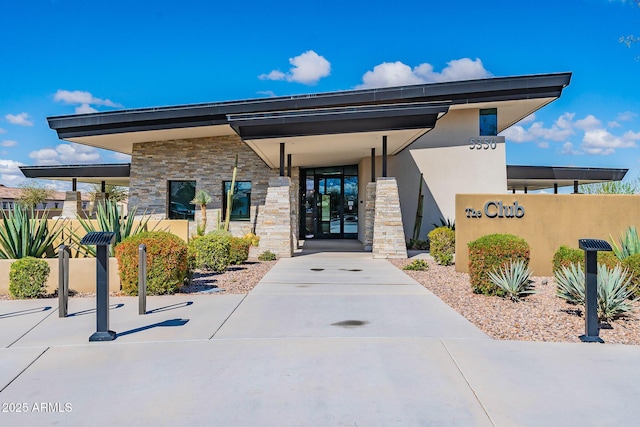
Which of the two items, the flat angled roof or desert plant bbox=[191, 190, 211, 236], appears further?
desert plant bbox=[191, 190, 211, 236]

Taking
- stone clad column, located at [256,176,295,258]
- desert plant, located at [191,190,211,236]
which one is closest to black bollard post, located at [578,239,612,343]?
stone clad column, located at [256,176,295,258]

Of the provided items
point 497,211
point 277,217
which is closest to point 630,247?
point 497,211

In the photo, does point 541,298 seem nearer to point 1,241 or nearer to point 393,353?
point 393,353

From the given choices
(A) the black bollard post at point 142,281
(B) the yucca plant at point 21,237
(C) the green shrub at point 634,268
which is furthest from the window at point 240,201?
(C) the green shrub at point 634,268

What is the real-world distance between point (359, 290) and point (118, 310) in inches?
170

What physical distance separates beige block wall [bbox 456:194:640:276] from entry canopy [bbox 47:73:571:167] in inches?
150

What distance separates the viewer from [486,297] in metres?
8.19

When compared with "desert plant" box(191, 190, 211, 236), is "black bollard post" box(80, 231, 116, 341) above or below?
below

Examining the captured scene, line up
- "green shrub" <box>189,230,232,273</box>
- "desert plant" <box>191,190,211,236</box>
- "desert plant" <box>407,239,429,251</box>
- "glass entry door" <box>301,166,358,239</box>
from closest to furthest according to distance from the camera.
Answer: "green shrub" <box>189,230,232,273</box> → "desert plant" <box>407,239,429,251</box> → "desert plant" <box>191,190,211,236</box> → "glass entry door" <box>301,166,358,239</box>

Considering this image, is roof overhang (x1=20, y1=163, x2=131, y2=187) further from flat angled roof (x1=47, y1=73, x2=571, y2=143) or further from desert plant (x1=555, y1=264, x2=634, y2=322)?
desert plant (x1=555, y1=264, x2=634, y2=322)

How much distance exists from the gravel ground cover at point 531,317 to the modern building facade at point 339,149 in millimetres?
6116

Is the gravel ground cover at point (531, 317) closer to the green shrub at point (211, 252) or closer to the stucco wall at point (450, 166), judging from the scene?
the green shrub at point (211, 252)

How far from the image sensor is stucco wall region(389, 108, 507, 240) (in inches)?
712

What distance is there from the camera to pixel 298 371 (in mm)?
4387
